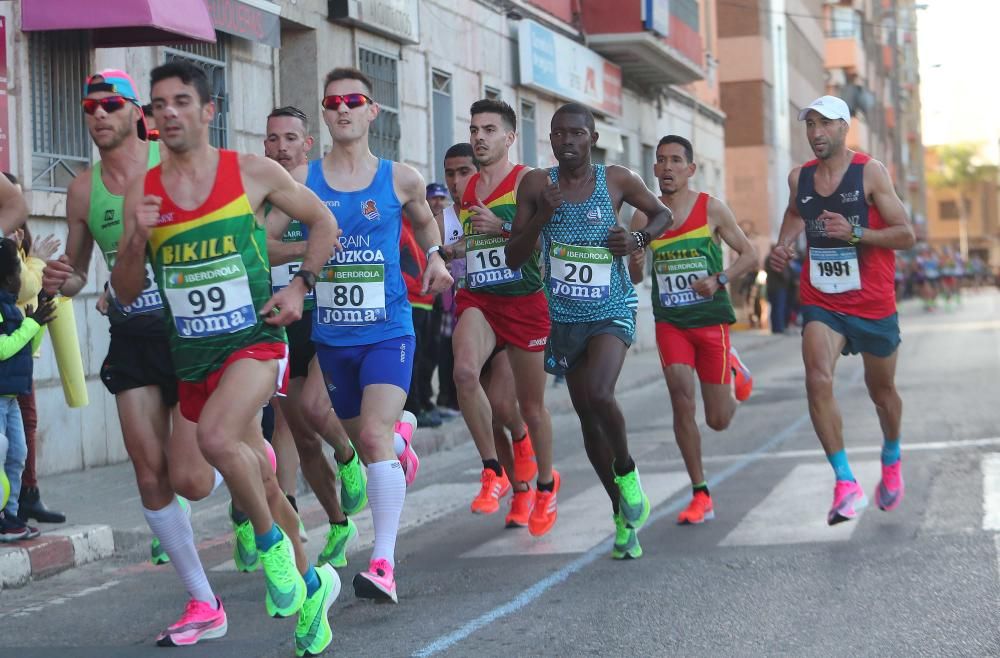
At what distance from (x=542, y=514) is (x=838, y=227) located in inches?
83.6

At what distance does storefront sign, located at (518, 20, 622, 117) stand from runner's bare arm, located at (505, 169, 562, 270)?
1644 centimetres

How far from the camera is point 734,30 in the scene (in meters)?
51.0

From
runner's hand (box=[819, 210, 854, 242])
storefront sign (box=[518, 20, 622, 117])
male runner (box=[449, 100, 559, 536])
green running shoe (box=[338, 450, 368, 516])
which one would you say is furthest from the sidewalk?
storefront sign (box=[518, 20, 622, 117])

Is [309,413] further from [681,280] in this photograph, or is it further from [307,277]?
[681,280]

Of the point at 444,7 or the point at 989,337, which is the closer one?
the point at 444,7

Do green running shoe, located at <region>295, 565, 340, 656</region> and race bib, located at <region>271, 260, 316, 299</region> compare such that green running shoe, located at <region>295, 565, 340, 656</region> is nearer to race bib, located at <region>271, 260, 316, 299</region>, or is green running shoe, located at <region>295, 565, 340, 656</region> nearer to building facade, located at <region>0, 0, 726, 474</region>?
race bib, located at <region>271, 260, 316, 299</region>

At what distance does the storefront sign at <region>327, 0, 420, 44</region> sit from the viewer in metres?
17.7

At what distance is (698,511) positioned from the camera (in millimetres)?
8914

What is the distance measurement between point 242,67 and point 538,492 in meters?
8.24

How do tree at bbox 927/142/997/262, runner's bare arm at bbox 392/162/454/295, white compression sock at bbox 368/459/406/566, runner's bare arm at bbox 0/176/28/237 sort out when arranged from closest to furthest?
white compression sock at bbox 368/459/406/566 → runner's bare arm at bbox 0/176/28/237 → runner's bare arm at bbox 392/162/454/295 → tree at bbox 927/142/997/262

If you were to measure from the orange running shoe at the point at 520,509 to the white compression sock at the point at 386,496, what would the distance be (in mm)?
2236

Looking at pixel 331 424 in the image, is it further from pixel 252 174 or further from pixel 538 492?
pixel 252 174

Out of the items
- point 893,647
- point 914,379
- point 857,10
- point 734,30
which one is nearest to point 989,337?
point 914,379

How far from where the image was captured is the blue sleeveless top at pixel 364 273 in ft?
23.9
